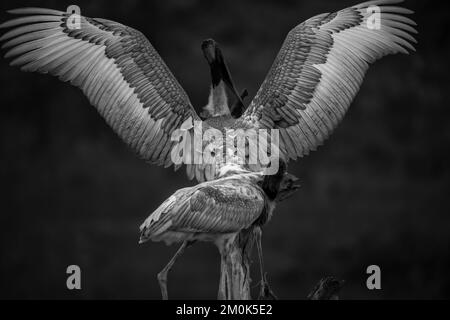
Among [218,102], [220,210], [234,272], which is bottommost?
[234,272]

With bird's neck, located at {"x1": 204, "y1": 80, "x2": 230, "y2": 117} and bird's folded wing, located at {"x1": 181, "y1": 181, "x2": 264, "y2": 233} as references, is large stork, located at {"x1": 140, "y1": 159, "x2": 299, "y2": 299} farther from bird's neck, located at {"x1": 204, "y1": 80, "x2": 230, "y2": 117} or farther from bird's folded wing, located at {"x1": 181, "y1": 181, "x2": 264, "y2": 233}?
bird's neck, located at {"x1": 204, "y1": 80, "x2": 230, "y2": 117}

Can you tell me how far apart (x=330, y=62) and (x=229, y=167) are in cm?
100

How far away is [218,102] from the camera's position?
6.32 m

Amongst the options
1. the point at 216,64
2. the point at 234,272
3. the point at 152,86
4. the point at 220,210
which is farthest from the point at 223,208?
the point at 216,64

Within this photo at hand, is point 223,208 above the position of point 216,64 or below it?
below

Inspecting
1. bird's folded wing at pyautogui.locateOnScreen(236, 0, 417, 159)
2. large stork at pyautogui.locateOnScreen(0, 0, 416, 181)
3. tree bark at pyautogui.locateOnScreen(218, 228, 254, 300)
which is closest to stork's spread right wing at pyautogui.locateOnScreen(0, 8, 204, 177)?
large stork at pyautogui.locateOnScreen(0, 0, 416, 181)

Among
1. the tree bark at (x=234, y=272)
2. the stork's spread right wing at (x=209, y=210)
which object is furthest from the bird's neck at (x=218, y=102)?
the tree bark at (x=234, y=272)

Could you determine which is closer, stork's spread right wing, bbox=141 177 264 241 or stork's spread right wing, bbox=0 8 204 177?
stork's spread right wing, bbox=141 177 264 241

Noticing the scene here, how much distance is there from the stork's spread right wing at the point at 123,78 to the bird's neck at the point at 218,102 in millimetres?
170

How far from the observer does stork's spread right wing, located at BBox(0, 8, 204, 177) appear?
20.0ft

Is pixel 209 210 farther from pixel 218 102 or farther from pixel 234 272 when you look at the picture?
pixel 218 102

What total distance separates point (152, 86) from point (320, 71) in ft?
3.28

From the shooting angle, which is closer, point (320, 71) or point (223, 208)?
point (223, 208)

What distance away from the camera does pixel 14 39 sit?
600 centimetres
